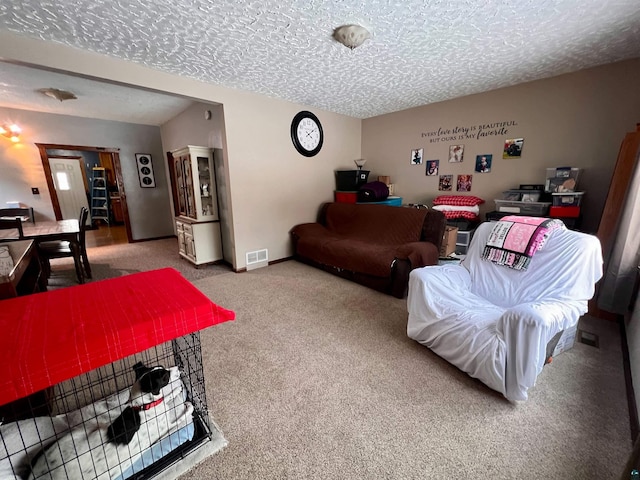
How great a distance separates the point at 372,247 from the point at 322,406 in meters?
2.08

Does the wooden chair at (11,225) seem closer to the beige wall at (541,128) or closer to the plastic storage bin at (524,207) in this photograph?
the beige wall at (541,128)

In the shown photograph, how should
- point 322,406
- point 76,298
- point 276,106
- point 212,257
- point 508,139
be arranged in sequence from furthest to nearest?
point 212,257, point 276,106, point 508,139, point 322,406, point 76,298

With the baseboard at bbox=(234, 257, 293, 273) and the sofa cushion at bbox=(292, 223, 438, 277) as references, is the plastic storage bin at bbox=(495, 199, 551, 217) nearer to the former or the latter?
the sofa cushion at bbox=(292, 223, 438, 277)

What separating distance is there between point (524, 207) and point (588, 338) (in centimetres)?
143

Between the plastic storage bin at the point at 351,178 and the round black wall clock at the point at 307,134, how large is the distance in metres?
0.56

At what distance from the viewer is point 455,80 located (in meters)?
3.01

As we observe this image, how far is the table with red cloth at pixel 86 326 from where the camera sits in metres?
0.79

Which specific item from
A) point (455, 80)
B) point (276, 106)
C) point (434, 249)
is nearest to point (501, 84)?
point (455, 80)

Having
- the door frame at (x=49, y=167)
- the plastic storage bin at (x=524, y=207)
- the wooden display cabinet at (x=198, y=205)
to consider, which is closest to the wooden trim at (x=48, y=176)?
the door frame at (x=49, y=167)

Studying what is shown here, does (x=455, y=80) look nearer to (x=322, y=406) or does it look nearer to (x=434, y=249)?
(x=434, y=249)

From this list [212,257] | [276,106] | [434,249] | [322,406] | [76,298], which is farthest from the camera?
[212,257]

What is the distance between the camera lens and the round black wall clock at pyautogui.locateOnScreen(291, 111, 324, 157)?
3982mm

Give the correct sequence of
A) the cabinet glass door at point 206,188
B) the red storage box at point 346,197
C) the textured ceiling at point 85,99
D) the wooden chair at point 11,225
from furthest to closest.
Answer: the red storage box at point 346,197 < the cabinet glass door at point 206,188 < the textured ceiling at point 85,99 < the wooden chair at point 11,225

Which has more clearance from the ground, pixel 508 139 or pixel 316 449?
pixel 508 139
